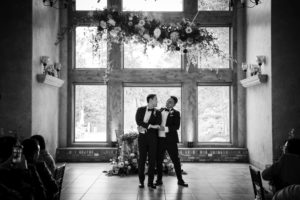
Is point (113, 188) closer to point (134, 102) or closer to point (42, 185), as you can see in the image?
point (42, 185)

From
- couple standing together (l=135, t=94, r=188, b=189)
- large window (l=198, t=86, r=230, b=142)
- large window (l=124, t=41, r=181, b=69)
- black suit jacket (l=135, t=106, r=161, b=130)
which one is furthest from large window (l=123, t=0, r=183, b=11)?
black suit jacket (l=135, t=106, r=161, b=130)

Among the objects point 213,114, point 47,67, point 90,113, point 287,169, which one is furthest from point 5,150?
point 213,114

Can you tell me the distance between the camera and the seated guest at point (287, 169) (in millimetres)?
3420

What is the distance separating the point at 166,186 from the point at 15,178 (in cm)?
390

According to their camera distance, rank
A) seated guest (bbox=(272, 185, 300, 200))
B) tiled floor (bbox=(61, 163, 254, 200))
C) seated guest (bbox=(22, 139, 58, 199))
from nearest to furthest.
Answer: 1. seated guest (bbox=(272, 185, 300, 200))
2. seated guest (bbox=(22, 139, 58, 199))
3. tiled floor (bbox=(61, 163, 254, 200))

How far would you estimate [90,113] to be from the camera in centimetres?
1021

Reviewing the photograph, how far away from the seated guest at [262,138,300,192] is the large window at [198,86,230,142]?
6.60 metres

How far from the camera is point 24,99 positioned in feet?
24.7

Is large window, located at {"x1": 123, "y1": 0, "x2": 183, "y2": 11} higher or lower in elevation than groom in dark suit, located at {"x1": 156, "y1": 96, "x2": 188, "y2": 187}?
higher

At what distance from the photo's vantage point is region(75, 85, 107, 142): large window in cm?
1020

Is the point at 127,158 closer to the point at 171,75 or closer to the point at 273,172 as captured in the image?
the point at 171,75

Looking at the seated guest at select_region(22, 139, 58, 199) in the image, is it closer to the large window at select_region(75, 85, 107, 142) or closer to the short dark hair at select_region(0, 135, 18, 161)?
the short dark hair at select_region(0, 135, 18, 161)

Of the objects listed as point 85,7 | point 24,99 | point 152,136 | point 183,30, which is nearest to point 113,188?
point 152,136

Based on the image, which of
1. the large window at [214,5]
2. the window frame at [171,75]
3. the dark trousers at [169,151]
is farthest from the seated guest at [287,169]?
the large window at [214,5]
